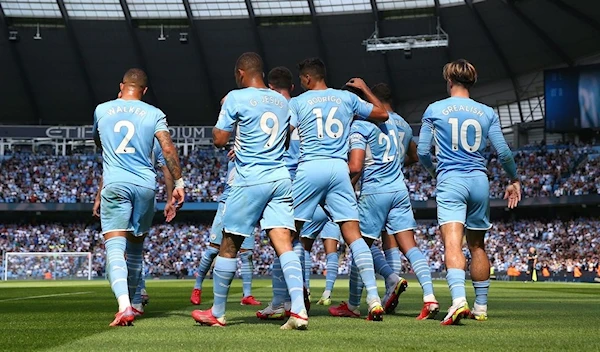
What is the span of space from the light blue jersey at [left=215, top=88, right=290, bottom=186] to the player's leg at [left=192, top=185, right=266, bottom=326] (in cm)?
13

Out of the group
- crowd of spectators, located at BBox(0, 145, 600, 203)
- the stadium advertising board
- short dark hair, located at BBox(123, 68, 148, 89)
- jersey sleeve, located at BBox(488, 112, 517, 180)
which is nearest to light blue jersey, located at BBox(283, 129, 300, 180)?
short dark hair, located at BBox(123, 68, 148, 89)

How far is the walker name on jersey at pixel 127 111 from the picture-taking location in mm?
8820

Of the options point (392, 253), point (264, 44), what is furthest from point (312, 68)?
point (264, 44)

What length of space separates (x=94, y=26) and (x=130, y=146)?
45650mm

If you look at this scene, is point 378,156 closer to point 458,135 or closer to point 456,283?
point 458,135

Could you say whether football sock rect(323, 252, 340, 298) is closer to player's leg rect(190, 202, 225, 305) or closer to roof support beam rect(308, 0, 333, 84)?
player's leg rect(190, 202, 225, 305)

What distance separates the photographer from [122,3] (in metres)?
50.3

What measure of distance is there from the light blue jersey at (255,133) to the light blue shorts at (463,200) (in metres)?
1.92

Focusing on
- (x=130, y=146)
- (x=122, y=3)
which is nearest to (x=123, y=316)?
(x=130, y=146)

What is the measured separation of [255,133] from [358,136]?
2285 millimetres

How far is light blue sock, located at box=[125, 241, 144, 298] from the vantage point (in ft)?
31.5

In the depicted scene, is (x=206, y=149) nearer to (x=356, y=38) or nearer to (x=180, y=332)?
(x=356, y=38)

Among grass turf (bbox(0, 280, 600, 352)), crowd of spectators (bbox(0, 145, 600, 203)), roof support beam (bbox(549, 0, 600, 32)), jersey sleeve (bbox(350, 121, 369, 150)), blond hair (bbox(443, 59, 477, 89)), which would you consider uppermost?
roof support beam (bbox(549, 0, 600, 32))

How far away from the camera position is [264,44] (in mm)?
52812
